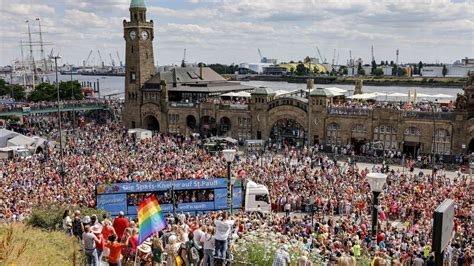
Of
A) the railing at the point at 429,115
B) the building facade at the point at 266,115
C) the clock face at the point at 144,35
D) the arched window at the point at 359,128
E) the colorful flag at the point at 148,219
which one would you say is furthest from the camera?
the clock face at the point at 144,35

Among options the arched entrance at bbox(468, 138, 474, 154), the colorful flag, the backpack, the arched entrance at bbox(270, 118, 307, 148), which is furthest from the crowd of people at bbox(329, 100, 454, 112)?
the colorful flag

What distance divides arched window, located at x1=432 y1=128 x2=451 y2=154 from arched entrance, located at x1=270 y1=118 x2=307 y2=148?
43.0 feet

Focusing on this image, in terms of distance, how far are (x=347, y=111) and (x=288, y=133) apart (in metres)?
7.14

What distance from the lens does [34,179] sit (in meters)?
33.1

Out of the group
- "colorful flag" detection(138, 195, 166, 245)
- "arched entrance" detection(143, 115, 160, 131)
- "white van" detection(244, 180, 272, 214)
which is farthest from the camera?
"arched entrance" detection(143, 115, 160, 131)

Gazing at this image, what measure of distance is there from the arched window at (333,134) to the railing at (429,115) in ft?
22.1

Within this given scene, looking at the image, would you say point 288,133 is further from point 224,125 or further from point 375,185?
point 375,185

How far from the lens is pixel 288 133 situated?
5406 cm

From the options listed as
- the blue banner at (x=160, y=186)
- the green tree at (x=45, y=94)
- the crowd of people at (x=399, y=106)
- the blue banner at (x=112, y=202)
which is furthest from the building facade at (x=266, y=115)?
the green tree at (x=45, y=94)

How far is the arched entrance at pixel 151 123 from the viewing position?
64.6 m

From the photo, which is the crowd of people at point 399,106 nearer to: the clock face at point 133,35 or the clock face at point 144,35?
the clock face at point 144,35

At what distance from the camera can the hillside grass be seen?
1088 cm

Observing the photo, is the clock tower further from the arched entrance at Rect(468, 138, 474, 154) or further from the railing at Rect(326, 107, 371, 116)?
the arched entrance at Rect(468, 138, 474, 154)

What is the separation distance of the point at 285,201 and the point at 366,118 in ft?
73.0
